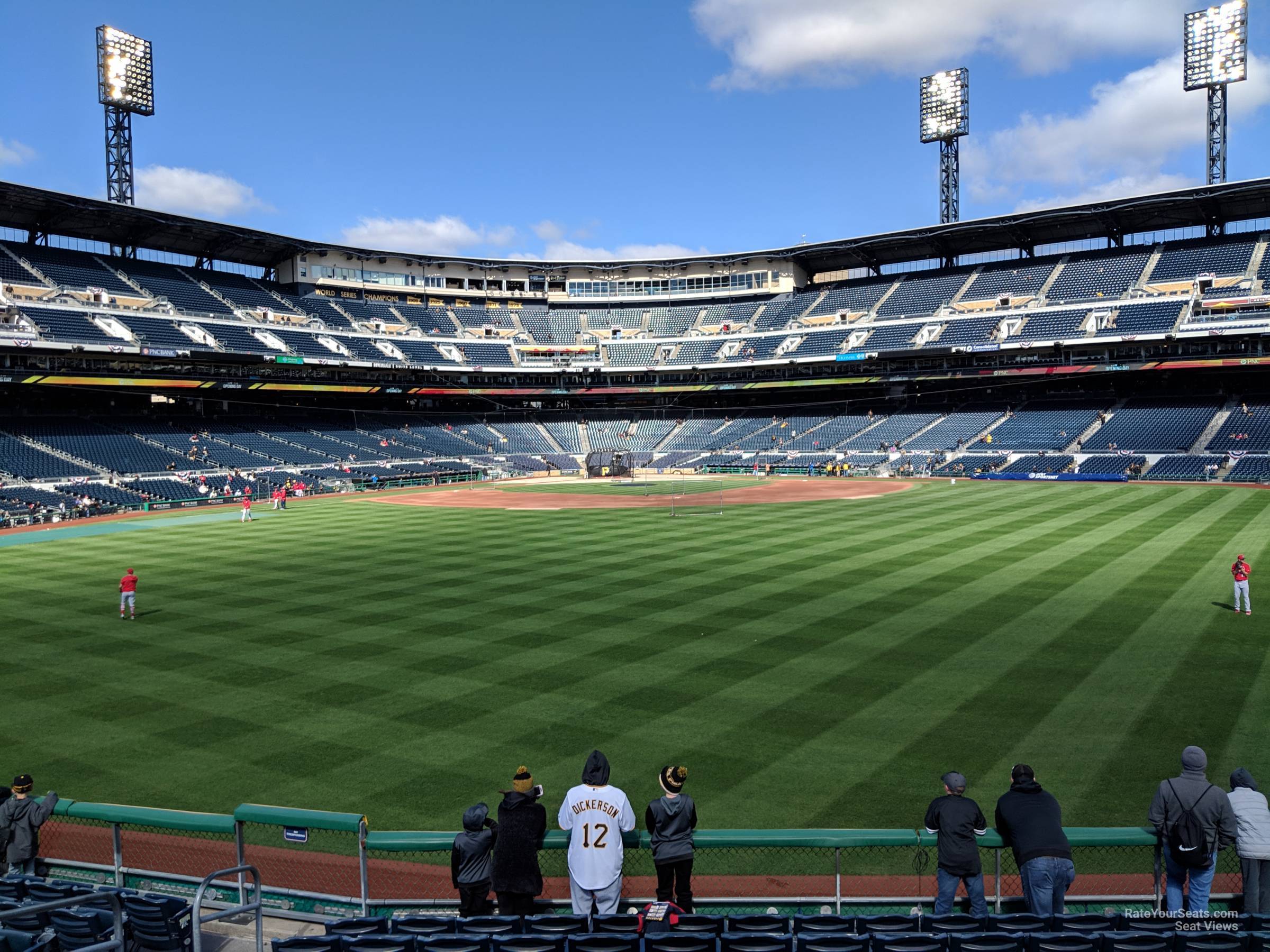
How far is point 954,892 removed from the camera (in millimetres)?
7500

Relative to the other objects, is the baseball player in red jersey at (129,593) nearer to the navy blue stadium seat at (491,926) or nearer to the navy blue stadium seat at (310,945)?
the navy blue stadium seat at (310,945)

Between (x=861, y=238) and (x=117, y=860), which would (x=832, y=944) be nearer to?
(x=117, y=860)

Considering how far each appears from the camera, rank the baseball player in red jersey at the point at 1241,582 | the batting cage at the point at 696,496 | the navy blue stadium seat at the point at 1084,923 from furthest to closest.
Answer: the batting cage at the point at 696,496, the baseball player in red jersey at the point at 1241,582, the navy blue stadium seat at the point at 1084,923

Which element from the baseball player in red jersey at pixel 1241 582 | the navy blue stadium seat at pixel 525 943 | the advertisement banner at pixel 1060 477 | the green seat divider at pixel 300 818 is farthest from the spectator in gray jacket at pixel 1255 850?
the advertisement banner at pixel 1060 477

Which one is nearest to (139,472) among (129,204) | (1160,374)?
(129,204)

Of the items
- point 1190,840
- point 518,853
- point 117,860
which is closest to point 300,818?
point 518,853

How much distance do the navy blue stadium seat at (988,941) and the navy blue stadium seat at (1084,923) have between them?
61 cm

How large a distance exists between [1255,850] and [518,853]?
6.61 meters

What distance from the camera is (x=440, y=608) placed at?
22.6 m

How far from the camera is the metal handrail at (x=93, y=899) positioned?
19.2ft

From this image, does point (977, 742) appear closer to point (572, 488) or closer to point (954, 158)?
point (572, 488)

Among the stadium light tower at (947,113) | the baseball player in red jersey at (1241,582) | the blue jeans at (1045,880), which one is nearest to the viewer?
the blue jeans at (1045,880)

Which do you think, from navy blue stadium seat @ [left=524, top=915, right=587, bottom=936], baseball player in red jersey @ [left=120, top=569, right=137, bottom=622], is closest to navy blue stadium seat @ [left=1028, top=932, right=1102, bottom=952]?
navy blue stadium seat @ [left=524, top=915, right=587, bottom=936]

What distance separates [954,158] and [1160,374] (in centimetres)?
2875
